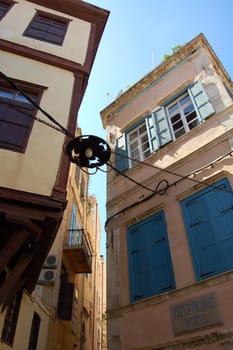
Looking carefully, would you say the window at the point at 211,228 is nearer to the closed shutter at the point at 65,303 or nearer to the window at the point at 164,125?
the window at the point at 164,125

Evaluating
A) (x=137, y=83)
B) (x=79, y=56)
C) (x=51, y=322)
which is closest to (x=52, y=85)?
(x=79, y=56)

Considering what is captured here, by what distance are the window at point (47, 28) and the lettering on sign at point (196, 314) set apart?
7.97m

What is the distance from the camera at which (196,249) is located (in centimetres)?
648

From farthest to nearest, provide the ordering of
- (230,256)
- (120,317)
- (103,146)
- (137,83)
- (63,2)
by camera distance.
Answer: (137,83), (63,2), (120,317), (230,256), (103,146)

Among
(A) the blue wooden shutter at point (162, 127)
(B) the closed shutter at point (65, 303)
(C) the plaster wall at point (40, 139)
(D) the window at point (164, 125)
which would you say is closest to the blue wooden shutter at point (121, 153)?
(D) the window at point (164, 125)

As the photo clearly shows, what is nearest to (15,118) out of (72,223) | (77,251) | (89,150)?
(89,150)

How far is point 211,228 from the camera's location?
21.2 ft

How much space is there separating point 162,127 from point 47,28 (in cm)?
488

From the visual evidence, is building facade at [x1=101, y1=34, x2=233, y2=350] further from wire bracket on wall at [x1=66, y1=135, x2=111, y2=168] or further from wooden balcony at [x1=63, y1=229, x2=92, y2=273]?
wooden balcony at [x1=63, y1=229, x2=92, y2=273]

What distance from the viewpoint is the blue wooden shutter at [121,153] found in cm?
975

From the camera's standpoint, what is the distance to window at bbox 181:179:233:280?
601 centimetres

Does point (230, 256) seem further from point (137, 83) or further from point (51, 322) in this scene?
point (137, 83)

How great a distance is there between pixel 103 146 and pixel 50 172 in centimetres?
172

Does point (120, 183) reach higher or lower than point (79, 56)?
lower
